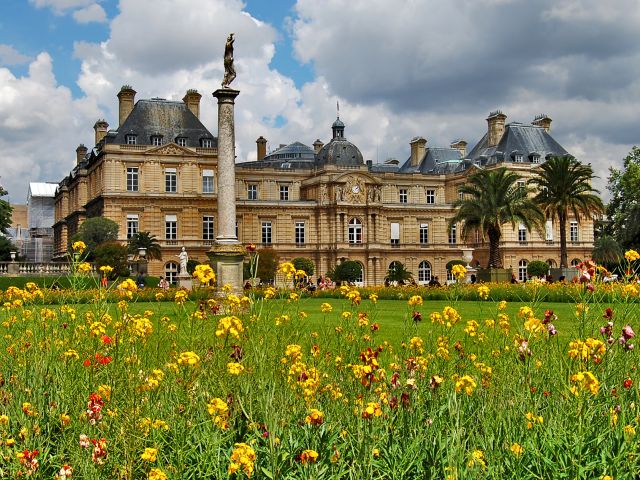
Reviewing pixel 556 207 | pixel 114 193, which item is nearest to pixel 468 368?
pixel 556 207

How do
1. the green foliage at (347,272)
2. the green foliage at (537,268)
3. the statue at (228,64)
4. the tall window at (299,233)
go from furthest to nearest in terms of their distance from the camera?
1. the tall window at (299,233)
2. the green foliage at (537,268)
3. the green foliage at (347,272)
4. the statue at (228,64)

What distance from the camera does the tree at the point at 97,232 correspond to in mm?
51312

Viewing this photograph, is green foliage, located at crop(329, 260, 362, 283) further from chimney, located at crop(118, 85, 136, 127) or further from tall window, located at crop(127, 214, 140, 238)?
chimney, located at crop(118, 85, 136, 127)

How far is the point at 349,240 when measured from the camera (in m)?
64.2

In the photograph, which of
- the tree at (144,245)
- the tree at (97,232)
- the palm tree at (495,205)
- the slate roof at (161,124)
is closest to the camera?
the palm tree at (495,205)

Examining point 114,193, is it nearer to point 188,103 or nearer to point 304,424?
point 188,103

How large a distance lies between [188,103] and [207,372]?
5980 centimetres

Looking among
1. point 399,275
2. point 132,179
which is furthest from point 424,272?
point 132,179

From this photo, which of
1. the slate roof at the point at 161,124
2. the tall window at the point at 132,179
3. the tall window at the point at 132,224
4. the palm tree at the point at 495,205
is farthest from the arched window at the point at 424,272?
the tall window at the point at 132,179

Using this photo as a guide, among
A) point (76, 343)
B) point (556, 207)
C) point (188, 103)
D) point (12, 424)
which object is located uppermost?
point (188, 103)

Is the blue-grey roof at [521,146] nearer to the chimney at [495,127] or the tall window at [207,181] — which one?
the chimney at [495,127]

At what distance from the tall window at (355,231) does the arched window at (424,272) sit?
6.87 meters

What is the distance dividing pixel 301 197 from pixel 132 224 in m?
16.7

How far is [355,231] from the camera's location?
6456 cm
